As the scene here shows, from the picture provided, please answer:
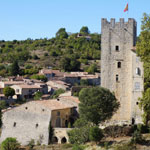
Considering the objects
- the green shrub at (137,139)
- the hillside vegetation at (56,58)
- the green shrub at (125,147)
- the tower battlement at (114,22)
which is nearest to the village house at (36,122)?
the green shrub at (125,147)

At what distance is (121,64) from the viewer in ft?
117

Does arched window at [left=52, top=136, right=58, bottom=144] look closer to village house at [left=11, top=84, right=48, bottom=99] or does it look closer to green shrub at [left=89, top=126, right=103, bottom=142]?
green shrub at [left=89, top=126, right=103, bottom=142]

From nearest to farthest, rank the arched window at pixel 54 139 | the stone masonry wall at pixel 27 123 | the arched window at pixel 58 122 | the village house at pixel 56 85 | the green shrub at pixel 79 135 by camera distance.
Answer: the green shrub at pixel 79 135 → the arched window at pixel 54 139 → the stone masonry wall at pixel 27 123 → the arched window at pixel 58 122 → the village house at pixel 56 85

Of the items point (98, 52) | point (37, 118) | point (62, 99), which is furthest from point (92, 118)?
point (98, 52)

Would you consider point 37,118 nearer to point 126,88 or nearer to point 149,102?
point 126,88

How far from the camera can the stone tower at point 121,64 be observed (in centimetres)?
3500

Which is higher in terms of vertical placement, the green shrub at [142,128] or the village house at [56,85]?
the village house at [56,85]

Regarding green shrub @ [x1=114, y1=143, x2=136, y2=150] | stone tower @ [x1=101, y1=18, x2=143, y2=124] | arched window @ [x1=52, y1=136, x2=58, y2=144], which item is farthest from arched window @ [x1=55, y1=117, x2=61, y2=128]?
green shrub @ [x1=114, y1=143, x2=136, y2=150]

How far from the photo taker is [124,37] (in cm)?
3556

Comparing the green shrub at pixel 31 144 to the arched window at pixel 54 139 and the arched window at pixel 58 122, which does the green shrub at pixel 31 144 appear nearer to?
the arched window at pixel 54 139

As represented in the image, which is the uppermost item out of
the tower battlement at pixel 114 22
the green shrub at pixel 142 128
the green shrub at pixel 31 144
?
the tower battlement at pixel 114 22

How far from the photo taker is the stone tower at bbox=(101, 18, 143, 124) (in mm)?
35000

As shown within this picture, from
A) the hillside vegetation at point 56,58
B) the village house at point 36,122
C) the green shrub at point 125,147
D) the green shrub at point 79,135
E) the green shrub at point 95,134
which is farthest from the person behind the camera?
the hillside vegetation at point 56,58

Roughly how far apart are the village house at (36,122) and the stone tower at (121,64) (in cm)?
642
